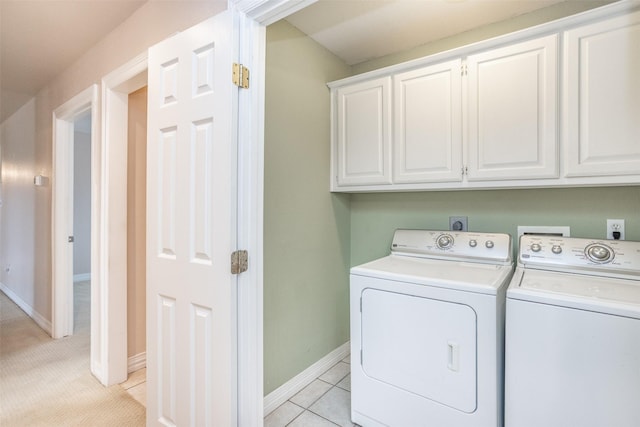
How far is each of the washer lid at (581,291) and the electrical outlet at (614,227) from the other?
1.09ft

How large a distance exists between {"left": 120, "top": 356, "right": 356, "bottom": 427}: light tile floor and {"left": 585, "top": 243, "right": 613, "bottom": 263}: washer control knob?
155 cm

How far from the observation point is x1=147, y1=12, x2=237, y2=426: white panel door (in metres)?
1.28

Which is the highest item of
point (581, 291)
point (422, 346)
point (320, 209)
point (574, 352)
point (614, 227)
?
point (320, 209)

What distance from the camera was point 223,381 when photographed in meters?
1.29

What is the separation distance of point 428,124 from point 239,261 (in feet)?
4.81

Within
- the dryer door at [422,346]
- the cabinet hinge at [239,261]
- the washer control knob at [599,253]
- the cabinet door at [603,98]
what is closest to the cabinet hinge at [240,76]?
the cabinet hinge at [239,261]

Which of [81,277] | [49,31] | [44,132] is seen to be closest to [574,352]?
[49,31]

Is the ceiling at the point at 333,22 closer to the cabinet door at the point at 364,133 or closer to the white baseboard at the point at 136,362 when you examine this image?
the cabinet door at the point at 364,133

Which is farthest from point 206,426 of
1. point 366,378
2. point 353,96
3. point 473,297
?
point 353,96

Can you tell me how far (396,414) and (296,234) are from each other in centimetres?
116

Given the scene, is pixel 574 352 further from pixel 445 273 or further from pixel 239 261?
pixel 239 261

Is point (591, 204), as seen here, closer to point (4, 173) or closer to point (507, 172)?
point (507, 172)

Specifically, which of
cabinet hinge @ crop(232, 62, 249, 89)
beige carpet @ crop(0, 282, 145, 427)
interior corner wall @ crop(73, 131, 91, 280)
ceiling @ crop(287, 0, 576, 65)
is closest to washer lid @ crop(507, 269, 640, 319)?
cabinet hinge @ crop(232, 62, 249, 89)

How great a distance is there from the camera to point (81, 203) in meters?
5.16
